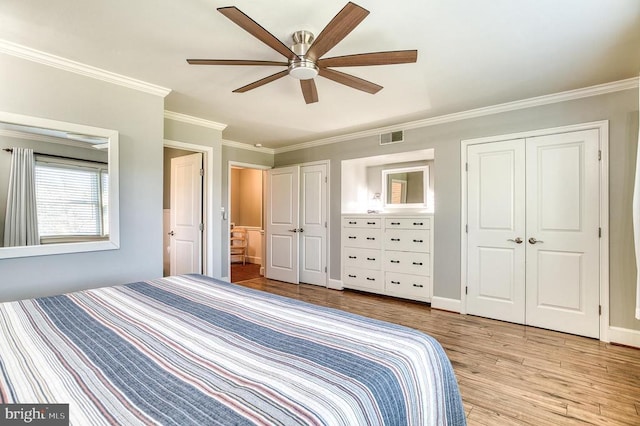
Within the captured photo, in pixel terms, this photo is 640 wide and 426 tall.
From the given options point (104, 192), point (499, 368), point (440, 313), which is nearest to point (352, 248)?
point (440, 313)

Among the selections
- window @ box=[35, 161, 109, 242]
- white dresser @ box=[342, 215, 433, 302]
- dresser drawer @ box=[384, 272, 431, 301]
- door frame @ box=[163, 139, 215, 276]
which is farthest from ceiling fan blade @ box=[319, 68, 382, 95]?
dresser drawer @ box=[384, 272, 431, 301]

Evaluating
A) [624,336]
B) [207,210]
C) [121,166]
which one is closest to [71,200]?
[121,166]

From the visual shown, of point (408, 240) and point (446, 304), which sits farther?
point (408, 240)

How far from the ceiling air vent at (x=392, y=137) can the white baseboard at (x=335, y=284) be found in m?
2.21

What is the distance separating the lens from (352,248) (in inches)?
183

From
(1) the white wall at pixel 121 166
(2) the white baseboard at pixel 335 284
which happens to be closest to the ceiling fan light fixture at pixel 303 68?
(1) the white wall at pixel 121 166

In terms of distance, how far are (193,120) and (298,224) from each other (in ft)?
7.46

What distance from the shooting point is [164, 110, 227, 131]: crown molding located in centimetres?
365

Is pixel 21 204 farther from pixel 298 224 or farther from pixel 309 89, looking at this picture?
pixel 298 224

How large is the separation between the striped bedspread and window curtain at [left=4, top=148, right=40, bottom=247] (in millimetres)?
893

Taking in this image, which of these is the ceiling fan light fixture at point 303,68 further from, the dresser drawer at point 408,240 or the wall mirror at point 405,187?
the wall mirror at point 405,187

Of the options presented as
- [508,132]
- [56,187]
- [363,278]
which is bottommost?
[363,278]

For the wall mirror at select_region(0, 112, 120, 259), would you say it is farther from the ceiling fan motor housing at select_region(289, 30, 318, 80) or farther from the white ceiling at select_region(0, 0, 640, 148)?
the ceiling fan motor housing at select_region(289, 30, 318, 80)

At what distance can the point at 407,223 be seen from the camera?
162 inches
